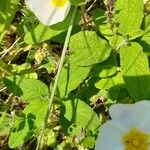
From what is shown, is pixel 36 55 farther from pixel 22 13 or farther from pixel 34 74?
pixel 22 13

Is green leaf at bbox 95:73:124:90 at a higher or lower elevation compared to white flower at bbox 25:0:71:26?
lower

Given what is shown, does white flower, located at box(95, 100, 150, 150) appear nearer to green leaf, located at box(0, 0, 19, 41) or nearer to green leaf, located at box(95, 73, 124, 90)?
green leaf, located at box(95, 73, 124, 90)

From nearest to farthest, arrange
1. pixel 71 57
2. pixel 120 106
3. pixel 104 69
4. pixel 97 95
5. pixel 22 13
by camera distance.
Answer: pixel 120 106 → pixel 71 57 → pixel 104 69 → pixel 97 95 → pixel 22 13

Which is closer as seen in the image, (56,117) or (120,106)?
(120,106)

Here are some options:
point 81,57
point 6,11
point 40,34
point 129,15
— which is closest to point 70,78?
point 81,57

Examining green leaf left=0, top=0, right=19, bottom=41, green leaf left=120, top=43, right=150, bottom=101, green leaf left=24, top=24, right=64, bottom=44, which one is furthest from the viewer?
green leaf left=0, top=0, right=19, bottom=41

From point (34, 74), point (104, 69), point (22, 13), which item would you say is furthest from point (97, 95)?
point (22, 13)

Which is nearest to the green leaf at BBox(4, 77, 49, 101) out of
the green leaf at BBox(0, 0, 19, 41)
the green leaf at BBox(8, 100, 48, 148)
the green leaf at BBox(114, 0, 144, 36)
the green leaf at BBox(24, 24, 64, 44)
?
the green leaf at BBox(8, 100, 48, 148)

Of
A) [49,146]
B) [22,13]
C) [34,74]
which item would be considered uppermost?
[22,13]
